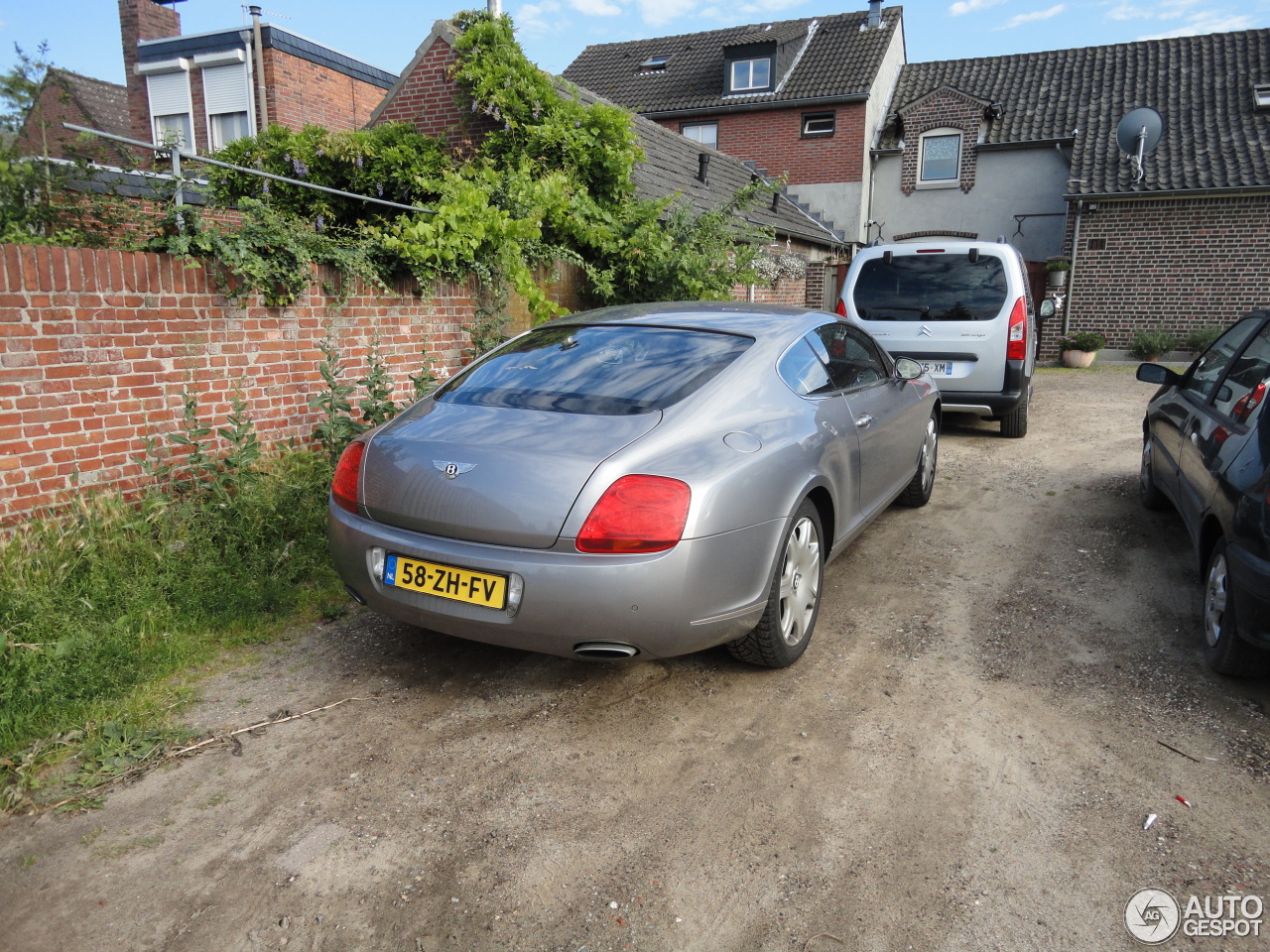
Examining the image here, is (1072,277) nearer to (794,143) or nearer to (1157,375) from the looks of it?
(794,143)

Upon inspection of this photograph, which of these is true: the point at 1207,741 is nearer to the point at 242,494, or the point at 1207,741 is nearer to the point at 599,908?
the point at 599,908

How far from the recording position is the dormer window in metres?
25.8

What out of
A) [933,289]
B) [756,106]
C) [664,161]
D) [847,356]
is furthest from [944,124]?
[847,356]

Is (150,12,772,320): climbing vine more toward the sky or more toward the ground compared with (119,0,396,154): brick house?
more toward the ground

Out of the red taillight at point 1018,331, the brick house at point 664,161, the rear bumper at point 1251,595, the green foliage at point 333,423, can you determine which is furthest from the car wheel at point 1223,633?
the brick house at point 664,161

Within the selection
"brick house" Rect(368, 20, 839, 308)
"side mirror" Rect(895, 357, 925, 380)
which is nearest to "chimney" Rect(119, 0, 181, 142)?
"brick house" Rect(368, 20, 839, 308)

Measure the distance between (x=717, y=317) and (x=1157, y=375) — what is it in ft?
9.93

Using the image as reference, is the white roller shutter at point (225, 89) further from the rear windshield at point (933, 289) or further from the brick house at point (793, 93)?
the rear windshield at point (933, 289)

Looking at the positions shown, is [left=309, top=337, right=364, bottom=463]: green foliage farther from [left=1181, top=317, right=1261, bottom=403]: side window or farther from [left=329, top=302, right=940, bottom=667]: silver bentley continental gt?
[left=1181, top=317, right=1261, bottom=403]: side window

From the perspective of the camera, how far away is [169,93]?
21.9 m

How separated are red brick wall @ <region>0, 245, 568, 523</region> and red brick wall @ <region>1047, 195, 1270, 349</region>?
18.0 meters

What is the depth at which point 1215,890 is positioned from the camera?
7.46 ft

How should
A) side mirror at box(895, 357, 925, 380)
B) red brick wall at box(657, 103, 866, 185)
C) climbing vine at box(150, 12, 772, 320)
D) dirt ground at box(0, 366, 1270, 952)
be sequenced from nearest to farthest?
dirt ground at box(0, 366, 1270, 952) → side mirror at box(895, 357, 925, 380) → climbing vine at box(150, 12, 772, 320) → red brick wall at box(657, 103, 866, 185)

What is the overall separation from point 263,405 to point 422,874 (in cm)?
400
